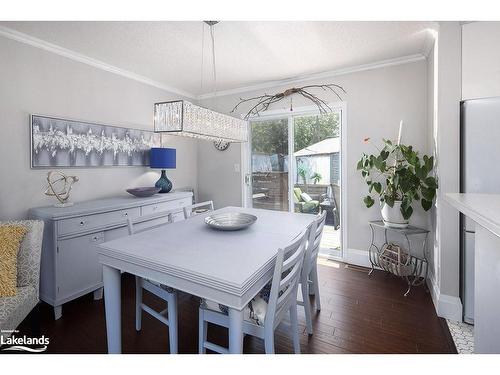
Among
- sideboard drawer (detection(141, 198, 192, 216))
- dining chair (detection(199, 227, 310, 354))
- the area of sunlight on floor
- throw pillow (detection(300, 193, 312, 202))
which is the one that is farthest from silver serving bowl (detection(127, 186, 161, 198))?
the area of sunlight on floor

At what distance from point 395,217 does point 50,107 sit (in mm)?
3606

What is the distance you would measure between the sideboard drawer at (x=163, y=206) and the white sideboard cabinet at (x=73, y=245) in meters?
0.27

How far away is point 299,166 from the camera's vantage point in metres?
3.58

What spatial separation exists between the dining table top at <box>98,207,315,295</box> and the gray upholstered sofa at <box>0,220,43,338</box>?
658 millimetres

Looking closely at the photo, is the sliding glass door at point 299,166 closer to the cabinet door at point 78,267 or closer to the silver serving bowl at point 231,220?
the silver serving bowl at point 231,220

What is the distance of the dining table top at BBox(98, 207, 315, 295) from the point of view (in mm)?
1132

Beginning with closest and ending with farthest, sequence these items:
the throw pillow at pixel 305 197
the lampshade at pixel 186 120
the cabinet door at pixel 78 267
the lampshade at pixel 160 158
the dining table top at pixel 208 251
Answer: the dining table top at pixel 208 251 → the lampshade at pixel 186 120 → the cabinet door at pixel 78 267 → the lampshade at pixel 160 158 → the throw pillow at pixel 305 197

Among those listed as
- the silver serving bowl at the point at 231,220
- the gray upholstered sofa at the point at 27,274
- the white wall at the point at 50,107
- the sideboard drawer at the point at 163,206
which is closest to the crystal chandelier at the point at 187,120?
the silver serving bowl at the point at 231,220

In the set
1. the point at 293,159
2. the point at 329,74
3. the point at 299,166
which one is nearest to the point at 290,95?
the point at 329,74

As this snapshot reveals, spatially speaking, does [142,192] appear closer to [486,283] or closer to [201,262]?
[201,262]

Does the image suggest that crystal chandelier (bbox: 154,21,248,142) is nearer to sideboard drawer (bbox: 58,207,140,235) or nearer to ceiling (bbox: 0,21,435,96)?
ceiling (bbox: 0,21,435,96)

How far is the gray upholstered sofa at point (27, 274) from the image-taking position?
1.53 m

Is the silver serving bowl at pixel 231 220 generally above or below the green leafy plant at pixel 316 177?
below

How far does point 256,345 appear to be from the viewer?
1.71 meters
